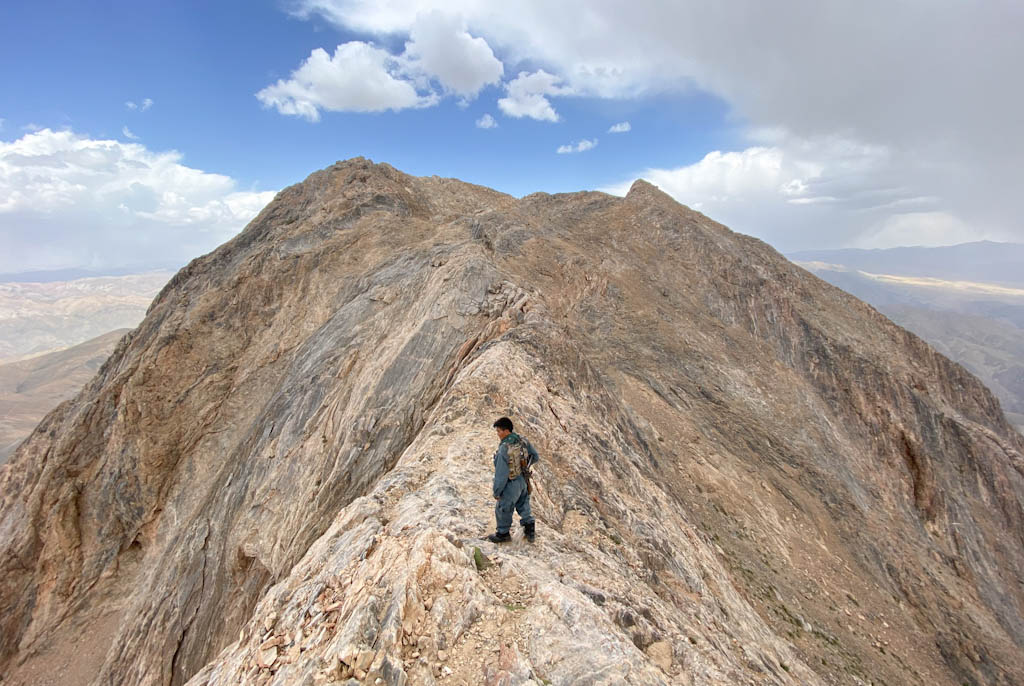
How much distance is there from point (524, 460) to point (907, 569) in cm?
2276

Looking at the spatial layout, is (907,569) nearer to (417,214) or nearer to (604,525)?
(604,525)

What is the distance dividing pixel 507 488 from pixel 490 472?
10.2ft

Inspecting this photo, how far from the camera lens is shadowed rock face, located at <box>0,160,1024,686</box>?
700 centimetres

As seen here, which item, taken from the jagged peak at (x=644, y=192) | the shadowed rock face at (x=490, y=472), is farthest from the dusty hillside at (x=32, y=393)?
the jagged peak at (x=644, y=192)

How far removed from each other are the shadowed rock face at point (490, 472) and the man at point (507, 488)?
1.26 feet

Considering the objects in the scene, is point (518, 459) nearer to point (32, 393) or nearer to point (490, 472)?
point (490, 472)

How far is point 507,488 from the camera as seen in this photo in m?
7.77

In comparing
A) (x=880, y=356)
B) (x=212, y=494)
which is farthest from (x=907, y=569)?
(x=212, y=494)

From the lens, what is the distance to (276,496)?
57.9ft

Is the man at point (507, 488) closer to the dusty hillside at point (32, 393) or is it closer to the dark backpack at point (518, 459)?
the dark backpack at point (518, 459)

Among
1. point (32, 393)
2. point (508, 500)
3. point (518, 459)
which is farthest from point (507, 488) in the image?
point (32, 393)

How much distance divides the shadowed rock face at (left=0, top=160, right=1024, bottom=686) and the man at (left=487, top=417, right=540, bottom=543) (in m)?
0.38

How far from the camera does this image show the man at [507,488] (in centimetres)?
767

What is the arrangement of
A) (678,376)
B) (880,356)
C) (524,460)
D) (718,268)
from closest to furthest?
(524,460) < (678,376) < (880,356) < (718,268)
